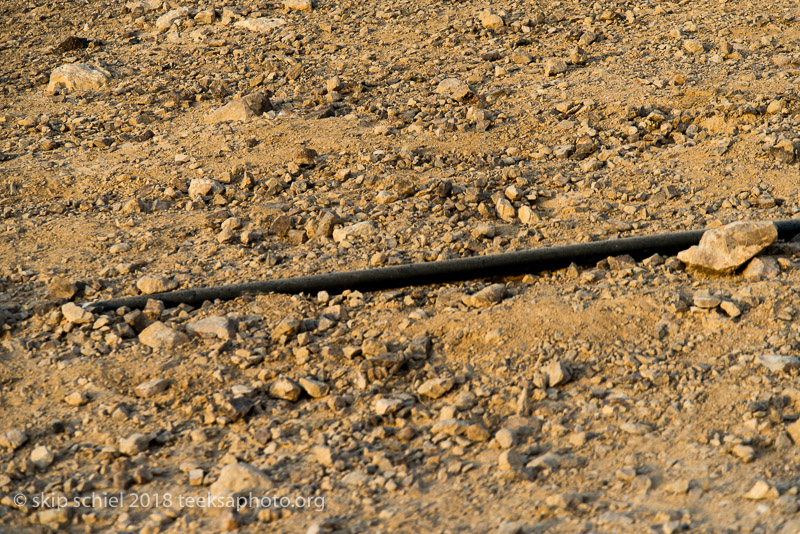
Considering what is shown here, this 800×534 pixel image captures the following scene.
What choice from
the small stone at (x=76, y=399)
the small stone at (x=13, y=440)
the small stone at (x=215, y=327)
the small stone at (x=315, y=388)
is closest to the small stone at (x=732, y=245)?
the small stone at (x=315, y=388)

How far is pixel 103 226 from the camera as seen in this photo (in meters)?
4.30

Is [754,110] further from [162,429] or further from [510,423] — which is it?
[162,429]

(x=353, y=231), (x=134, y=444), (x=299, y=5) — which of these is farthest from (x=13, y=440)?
(x=299, y=5)

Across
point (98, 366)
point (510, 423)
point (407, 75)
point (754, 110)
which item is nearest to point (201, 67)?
point (407, 75)

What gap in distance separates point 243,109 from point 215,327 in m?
2.35

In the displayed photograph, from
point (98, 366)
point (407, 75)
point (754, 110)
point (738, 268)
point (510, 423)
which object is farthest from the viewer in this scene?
point (407, 75)

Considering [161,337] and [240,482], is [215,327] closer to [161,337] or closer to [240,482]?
[161,337]

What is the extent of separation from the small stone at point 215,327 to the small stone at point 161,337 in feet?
0.19

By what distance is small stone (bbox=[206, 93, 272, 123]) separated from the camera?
17.2ft

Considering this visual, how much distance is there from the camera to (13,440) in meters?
2.78

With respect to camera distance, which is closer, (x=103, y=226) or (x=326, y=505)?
(x=326, y=505)

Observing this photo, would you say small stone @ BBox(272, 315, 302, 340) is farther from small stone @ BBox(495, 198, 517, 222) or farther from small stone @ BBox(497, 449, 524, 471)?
small stone @ BBox(495, 198, 517, 222)

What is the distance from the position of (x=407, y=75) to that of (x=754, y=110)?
2286mm

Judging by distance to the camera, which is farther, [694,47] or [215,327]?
[694,47]
